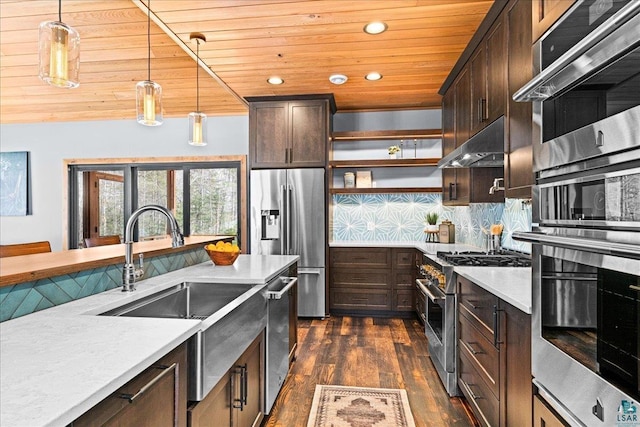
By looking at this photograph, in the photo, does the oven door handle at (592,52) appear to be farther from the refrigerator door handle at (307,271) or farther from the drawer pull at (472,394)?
the refrigerator door handle at (307,271)

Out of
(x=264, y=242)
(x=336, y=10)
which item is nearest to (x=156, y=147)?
(x=264, y=242)

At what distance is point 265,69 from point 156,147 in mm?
2562

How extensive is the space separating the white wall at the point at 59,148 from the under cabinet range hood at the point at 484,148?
3.62 meters

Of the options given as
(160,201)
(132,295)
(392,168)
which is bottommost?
(132,295)

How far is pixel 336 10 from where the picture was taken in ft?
8.39

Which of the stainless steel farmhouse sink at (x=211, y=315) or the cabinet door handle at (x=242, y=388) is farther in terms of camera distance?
the cabinet door handle at (x=242, y=388)

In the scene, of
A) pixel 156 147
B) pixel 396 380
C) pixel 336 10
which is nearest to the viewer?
pixel 336 10

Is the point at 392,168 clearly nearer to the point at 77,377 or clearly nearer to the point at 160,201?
the point at 160,201

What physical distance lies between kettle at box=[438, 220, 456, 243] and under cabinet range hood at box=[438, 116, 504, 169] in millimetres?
1481

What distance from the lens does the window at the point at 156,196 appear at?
5.23m

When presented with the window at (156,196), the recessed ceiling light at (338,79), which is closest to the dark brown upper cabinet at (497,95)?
the recessed ceiling light at (338,79)

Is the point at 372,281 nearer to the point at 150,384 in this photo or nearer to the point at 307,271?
the point at 307,271

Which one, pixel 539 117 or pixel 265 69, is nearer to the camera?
pixel 539 117

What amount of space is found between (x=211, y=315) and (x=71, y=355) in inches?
26.5
